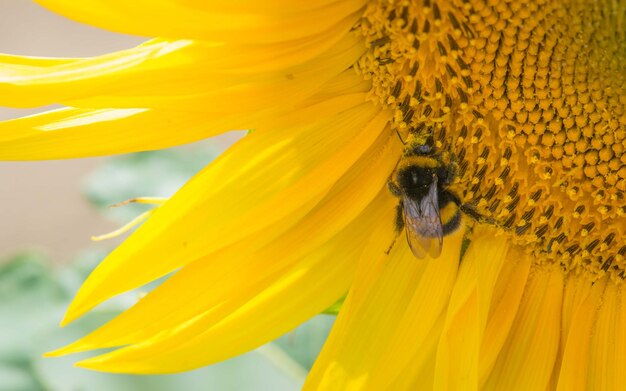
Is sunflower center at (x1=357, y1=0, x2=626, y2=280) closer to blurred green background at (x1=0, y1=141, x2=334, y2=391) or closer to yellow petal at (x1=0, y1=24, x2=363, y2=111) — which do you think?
yellow petal at (x1=0, y1=24, x2=363, y2=111)

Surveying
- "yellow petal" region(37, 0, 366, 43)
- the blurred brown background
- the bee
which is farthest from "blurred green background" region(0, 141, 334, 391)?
the blurred brown background

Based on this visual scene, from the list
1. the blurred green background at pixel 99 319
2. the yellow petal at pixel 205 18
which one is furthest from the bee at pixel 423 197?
the blurred green background at pixel 99 319

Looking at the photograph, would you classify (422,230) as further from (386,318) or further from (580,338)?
(580,338)

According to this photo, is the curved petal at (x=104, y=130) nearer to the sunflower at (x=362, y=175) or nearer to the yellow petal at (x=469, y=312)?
the sunflower at (x=362, y=175)

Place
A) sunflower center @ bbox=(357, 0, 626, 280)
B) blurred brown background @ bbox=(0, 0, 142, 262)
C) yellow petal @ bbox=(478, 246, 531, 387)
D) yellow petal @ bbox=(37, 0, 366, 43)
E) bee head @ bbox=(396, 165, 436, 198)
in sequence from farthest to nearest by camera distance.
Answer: blurred brown background @ bbox=(0, 0, 142, 262)
yellow petal @ bbox=(478, 246, 531, 387)
bee head @ bbox=(396, 165, 436, 198)
sunflower center @ bbox=(357, 0, 626, 280)
yellow petal @ bbox=(37, 0, 366, 43)

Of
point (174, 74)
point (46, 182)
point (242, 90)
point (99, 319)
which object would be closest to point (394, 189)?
point (242, 90)

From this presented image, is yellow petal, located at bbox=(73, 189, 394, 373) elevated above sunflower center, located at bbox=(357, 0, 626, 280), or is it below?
below

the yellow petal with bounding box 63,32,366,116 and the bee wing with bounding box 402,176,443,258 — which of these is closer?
the yellow petal with bounding box 63,32,366,116

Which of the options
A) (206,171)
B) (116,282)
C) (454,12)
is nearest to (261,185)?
(206,171)
